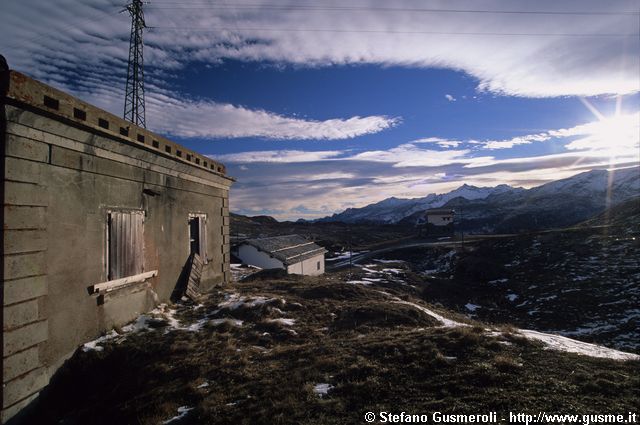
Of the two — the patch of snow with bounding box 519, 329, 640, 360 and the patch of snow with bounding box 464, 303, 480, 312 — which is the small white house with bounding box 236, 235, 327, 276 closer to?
the patch of snow with bounding box 464, 303, 480, 312

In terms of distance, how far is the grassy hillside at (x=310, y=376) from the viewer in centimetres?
515

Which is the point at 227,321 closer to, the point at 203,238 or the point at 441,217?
the point at 203,238

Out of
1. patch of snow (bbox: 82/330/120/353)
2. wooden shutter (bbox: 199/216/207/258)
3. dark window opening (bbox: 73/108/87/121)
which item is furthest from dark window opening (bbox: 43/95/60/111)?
wooden shutter (bbox: 199/216/207/258)

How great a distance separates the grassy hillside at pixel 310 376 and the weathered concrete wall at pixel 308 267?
18.8m

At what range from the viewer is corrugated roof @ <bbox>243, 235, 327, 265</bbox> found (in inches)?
1149

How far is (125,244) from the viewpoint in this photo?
9.09 m

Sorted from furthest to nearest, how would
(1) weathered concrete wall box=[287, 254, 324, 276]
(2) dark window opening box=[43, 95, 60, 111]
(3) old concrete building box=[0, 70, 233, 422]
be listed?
(1) weathered concrete wall box=[287, 254, 324, 276], (2) dark window opening box=[43, 95, 60, 111], (3) old concrete building box=[0, 70, 233, 422]

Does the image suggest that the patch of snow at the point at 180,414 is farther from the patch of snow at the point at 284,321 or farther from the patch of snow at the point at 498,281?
the patch of snow at the point at 498,281

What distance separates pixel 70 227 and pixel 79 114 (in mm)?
2466

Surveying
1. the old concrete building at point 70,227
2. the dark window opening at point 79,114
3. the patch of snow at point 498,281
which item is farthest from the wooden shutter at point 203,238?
the patch of snow at point 498,281

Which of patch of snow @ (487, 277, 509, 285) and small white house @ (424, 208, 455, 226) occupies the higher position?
small white house @ (424, 208, 455, 226)

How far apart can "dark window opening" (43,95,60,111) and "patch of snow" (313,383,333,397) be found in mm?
7246

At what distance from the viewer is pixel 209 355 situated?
26.0ft

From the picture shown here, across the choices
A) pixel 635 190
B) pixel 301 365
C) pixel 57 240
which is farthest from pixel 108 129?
pixel 635 190
